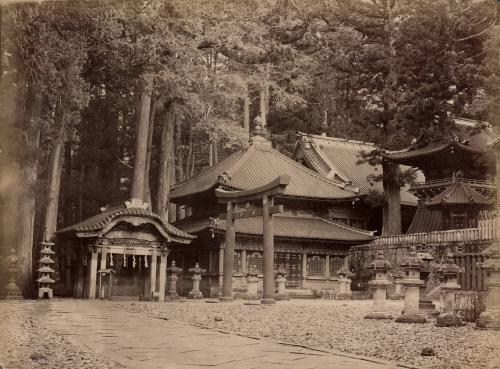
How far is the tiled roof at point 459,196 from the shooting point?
76.2ft

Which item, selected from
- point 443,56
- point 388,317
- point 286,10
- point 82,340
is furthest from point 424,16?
point 82,340

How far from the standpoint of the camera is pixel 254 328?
30.5 feet

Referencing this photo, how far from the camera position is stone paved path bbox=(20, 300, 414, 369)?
5689 mm

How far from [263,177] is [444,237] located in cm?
818

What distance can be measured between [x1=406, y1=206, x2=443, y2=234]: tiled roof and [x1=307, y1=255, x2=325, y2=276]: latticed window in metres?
5.19

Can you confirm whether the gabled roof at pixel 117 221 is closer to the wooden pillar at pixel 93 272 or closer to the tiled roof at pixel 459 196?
the wooden pillar at pixel 93 272

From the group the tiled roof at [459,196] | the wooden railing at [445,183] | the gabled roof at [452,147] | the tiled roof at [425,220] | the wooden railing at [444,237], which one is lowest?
the wooden railing at [444,237]

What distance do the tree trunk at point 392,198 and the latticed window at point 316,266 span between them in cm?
350

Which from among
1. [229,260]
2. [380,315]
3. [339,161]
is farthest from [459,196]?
[380,315]

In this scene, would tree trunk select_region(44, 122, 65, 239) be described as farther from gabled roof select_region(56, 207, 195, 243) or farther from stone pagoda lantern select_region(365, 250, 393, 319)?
stone pagoda lantern select_region(365, 250, 393, 319)

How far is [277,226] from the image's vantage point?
2506 cm

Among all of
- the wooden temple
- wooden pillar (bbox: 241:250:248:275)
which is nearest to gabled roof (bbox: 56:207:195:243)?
the wooden temple

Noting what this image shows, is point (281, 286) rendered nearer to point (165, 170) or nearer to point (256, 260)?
point (256, 260)

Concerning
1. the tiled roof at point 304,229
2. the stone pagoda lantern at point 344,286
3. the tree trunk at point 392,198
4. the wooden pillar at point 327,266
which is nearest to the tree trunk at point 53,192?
the tiled roof at point 304,229
